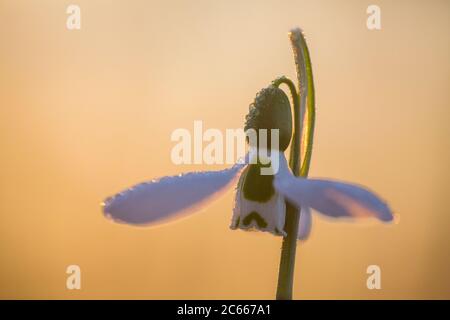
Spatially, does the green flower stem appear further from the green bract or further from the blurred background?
the blurred background

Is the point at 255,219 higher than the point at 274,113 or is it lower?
lower

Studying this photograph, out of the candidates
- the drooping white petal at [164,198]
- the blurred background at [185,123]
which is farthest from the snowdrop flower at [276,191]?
the blurred background at [185,123]

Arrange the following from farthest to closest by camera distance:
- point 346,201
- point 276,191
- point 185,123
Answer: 1. point 185,123
2. point 276,191
3. point 346,201

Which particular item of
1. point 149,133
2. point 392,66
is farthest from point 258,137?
point 392,66

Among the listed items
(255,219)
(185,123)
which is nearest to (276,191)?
(255,219)

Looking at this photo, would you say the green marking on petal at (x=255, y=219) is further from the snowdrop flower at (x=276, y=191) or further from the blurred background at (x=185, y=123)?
the blurred background at (x=185, y=123)

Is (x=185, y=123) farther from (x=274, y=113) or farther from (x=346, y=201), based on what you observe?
(x=346, y=201)
